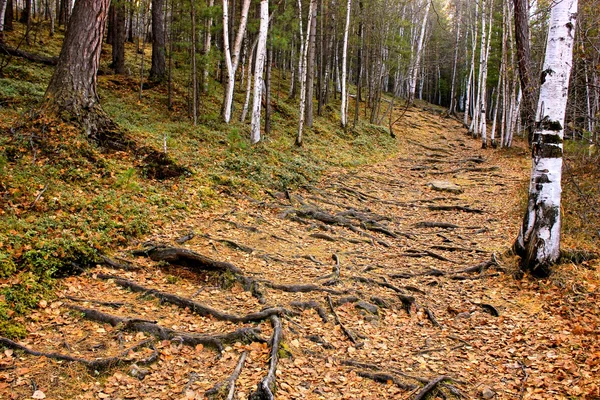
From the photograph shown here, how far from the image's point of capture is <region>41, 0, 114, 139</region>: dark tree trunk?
8719mm

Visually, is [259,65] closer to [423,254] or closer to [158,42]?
[158,42]

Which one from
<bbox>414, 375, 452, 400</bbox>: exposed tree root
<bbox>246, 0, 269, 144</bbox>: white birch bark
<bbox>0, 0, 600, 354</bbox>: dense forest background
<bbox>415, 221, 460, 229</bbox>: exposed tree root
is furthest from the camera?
<bbox>246, 0, 269, 144</bbox>: white birch bark

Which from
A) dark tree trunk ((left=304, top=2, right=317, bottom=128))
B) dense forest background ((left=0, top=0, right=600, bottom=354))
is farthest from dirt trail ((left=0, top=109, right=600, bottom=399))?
dark tree trunk ((left=304, top=2, right=317, bottom=128))

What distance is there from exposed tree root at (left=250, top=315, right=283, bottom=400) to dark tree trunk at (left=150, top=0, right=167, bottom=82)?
51.0ft

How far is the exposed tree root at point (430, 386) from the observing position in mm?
4166

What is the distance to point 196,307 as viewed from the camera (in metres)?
5.59

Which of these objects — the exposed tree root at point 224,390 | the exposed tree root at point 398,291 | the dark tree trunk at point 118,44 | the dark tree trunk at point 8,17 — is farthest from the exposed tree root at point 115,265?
the dark tree trunk at point 8,17

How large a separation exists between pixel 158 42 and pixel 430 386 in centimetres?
1753

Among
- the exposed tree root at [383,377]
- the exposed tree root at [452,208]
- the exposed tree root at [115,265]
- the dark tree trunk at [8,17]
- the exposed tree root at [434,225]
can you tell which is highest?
the dark tree trunk at [8,17]

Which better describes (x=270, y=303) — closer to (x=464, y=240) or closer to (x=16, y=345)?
(x=16, y=345)

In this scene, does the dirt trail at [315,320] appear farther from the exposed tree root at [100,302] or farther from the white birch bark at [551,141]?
the white birch bark at [551,141]

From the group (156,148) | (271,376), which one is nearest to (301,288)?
(271,376)

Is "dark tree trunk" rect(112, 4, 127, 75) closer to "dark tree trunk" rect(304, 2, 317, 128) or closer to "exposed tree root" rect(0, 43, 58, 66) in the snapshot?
"exposed tree root" rect(0, 43, 58, 66)

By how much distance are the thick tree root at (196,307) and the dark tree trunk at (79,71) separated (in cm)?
469
